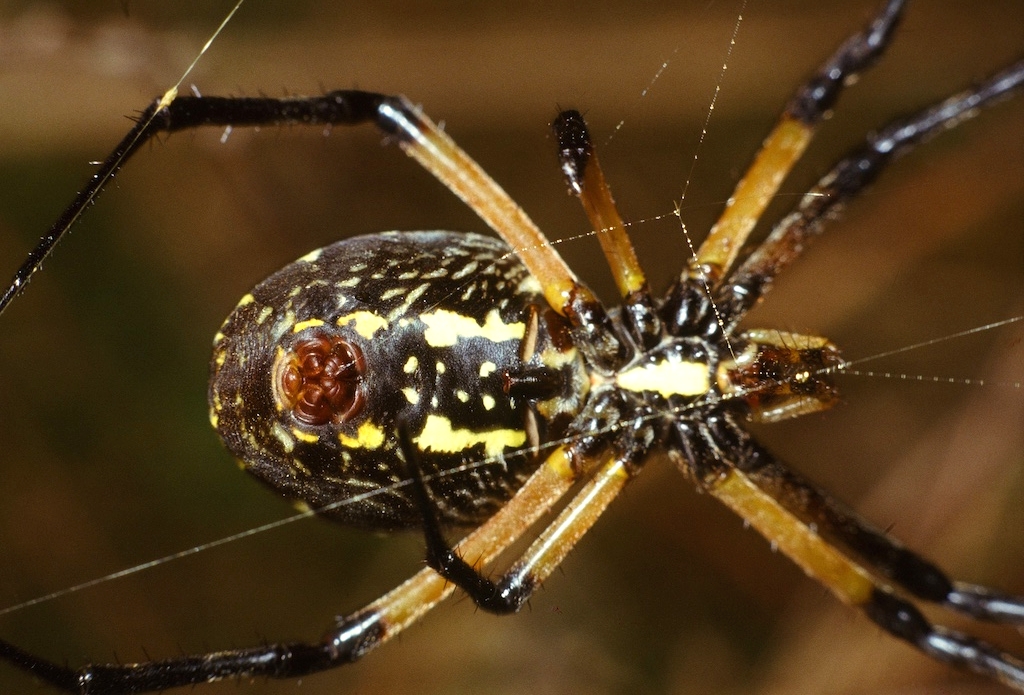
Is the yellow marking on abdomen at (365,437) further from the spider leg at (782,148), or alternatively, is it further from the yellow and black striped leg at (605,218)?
the spider leg at (782,148)

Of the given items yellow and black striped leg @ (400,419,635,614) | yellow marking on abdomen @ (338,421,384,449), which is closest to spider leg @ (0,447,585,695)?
yellow and black striped leg @ (400,419,635,614)

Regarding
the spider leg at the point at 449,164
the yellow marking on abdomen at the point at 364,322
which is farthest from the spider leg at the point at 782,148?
the yellow marking on abdomen at the point at 364,322

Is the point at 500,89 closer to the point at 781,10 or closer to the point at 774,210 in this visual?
the point at 781,10

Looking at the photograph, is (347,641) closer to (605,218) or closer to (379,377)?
(379,377)

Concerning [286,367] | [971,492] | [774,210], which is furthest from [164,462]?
[971,492]

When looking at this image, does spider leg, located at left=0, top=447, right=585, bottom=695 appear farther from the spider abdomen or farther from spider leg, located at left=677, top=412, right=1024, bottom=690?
spider leg, located at left=677, top=412, right=1024, bottom=690

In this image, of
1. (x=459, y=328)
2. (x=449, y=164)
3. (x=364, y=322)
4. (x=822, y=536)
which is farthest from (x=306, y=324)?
(x=822, y=536)
